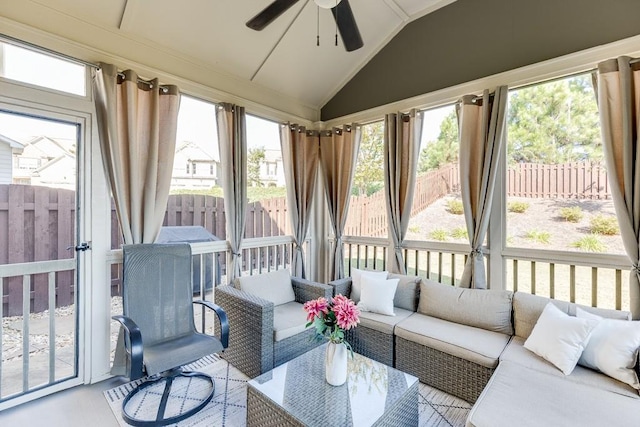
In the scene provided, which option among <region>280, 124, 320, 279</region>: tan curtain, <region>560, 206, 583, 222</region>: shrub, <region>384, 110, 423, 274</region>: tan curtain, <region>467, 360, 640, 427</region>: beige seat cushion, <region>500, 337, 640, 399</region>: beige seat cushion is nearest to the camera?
<region>467, 360, 640, 427</region>: beige seat cushion

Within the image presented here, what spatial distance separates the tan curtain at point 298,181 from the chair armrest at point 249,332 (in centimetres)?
131

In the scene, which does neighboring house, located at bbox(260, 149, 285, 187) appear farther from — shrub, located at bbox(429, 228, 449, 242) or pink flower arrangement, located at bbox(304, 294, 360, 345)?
pink flower arrangement, located at bbox(304, 294, 360, 345)

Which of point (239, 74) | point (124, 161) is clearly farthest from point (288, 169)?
point (124, 161)

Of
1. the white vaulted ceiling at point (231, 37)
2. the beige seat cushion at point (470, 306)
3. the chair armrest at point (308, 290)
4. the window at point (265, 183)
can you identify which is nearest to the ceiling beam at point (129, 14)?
the white vaulted ceiling at point (231, 37)

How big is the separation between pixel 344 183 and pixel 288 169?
2.54 ft

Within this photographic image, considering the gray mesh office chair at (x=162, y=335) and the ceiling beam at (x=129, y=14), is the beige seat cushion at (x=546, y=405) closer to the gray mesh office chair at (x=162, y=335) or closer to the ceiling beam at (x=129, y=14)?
the gray mesh office chair at (x=162, y=335)

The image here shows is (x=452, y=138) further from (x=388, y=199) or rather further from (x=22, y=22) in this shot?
(x=22, y=22)

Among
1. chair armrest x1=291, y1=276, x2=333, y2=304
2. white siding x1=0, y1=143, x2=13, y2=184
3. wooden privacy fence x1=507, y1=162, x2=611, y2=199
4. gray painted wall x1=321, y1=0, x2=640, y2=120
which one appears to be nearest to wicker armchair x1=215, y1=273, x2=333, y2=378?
chair armrest x1=291, y1=276, x2=333, y2=304

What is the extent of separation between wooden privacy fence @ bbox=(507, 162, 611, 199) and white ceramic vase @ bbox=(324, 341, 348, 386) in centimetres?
226

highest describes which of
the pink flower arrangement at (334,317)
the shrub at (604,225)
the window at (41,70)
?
the window at (41,70)

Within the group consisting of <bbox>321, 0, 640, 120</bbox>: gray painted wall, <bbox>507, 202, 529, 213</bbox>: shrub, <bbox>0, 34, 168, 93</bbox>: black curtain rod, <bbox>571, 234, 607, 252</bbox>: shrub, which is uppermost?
<bbox>321, 0, 640, 120</bbox>: gray painted wall

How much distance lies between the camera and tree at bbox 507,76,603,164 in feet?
8.40

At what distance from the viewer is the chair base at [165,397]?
6.71ft

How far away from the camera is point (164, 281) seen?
2.52 m
